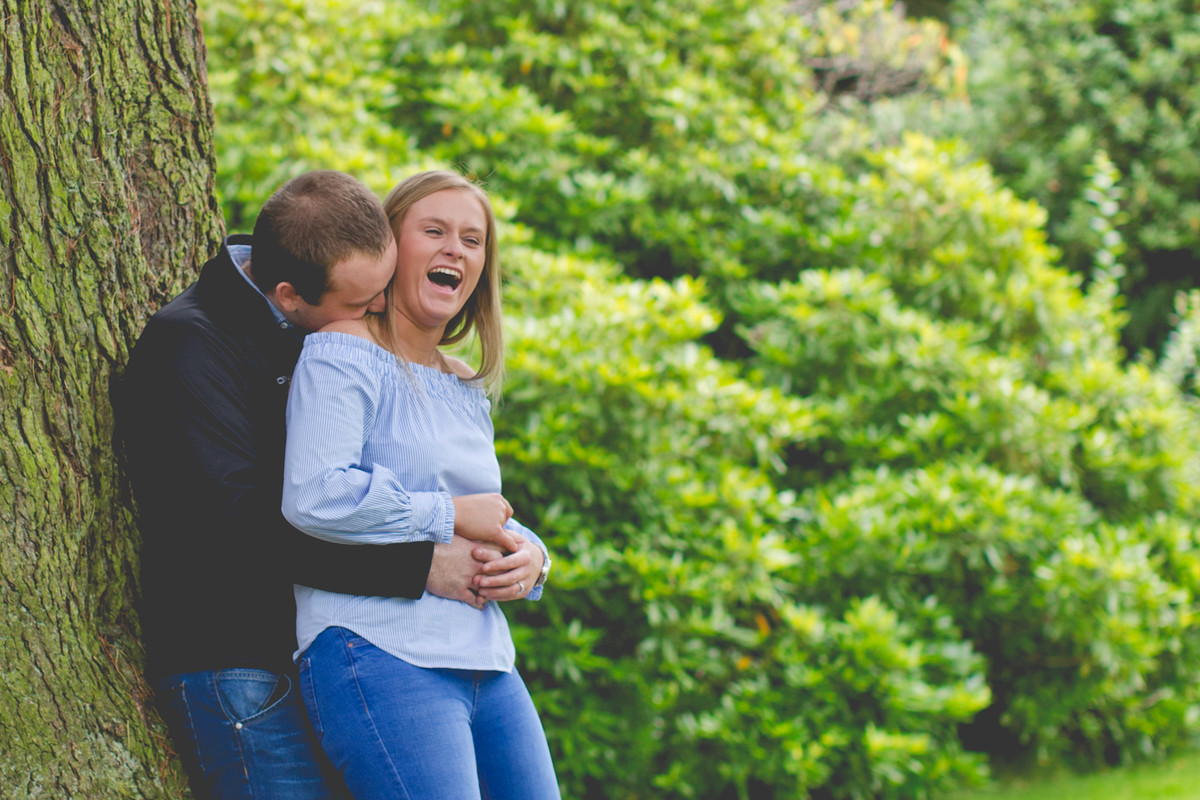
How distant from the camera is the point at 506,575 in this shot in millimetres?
2074

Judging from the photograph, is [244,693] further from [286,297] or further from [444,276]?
[444,276]

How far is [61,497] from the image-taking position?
194 centimetres

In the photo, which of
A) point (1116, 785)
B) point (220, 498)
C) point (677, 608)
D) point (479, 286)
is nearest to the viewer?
point (220, 498)

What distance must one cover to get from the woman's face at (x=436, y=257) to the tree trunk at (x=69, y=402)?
56 centimetres

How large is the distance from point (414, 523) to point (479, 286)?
0.80 meters

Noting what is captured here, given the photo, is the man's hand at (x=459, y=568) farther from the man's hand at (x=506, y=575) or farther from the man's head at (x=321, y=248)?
the man's head at (x=321, y=248)

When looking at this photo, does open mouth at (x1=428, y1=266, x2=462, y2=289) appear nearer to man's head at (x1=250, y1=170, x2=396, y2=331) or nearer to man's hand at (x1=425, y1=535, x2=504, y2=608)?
man's head at (x1=250, y1=170, x2=396, y2=331)

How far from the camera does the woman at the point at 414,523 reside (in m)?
1.86

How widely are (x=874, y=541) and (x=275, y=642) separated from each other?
10.9 ft

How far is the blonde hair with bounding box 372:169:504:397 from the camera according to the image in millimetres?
2316

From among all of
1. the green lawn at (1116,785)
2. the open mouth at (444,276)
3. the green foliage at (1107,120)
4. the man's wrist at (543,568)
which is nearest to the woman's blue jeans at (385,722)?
the man's wrist at (543,568)

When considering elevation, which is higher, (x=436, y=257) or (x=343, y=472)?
(x=436, y=257)

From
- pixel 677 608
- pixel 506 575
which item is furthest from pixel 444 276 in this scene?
pixel 677 608

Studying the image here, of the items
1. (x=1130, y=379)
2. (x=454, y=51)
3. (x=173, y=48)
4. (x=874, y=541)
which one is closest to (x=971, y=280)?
(x=1130, y=379)
